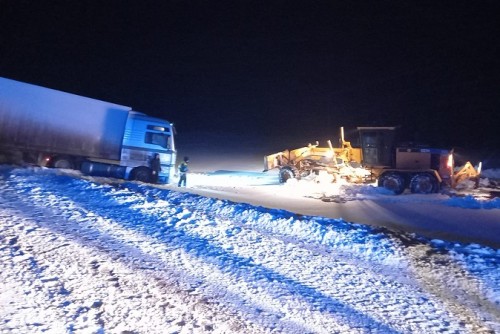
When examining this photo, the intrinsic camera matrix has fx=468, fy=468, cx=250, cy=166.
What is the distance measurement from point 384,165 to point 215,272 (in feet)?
54.8

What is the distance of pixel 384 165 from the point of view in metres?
21.8

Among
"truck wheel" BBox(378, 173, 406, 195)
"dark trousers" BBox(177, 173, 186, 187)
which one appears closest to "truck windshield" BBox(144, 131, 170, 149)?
"dark trousers" BBox(177, 173, 186, 187)

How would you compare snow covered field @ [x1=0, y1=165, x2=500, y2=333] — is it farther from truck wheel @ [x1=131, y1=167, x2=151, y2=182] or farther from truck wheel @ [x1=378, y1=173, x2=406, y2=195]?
truck wheel @ [x1=378, y1=173, x2=406, y2=195]

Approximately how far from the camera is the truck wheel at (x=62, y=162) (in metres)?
17.5

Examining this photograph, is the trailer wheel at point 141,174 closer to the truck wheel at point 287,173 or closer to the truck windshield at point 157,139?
the truck windshield at point 157,139

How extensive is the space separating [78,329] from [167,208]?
5239mm

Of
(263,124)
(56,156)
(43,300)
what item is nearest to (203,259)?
(43,300)

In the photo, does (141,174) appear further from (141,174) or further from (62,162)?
(62,162)

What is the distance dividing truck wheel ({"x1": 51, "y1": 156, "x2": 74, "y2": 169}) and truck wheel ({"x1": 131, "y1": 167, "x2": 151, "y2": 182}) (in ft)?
7.77

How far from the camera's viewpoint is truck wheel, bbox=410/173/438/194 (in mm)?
20578

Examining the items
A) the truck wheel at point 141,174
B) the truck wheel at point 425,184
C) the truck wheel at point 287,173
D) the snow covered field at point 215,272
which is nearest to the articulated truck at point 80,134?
the truck wheel at point 141,174

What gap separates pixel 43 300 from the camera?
Result: 5.12 m

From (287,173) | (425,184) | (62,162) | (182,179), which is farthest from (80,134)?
(425,184)

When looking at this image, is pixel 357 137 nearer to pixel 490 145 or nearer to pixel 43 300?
pixel 43 300
